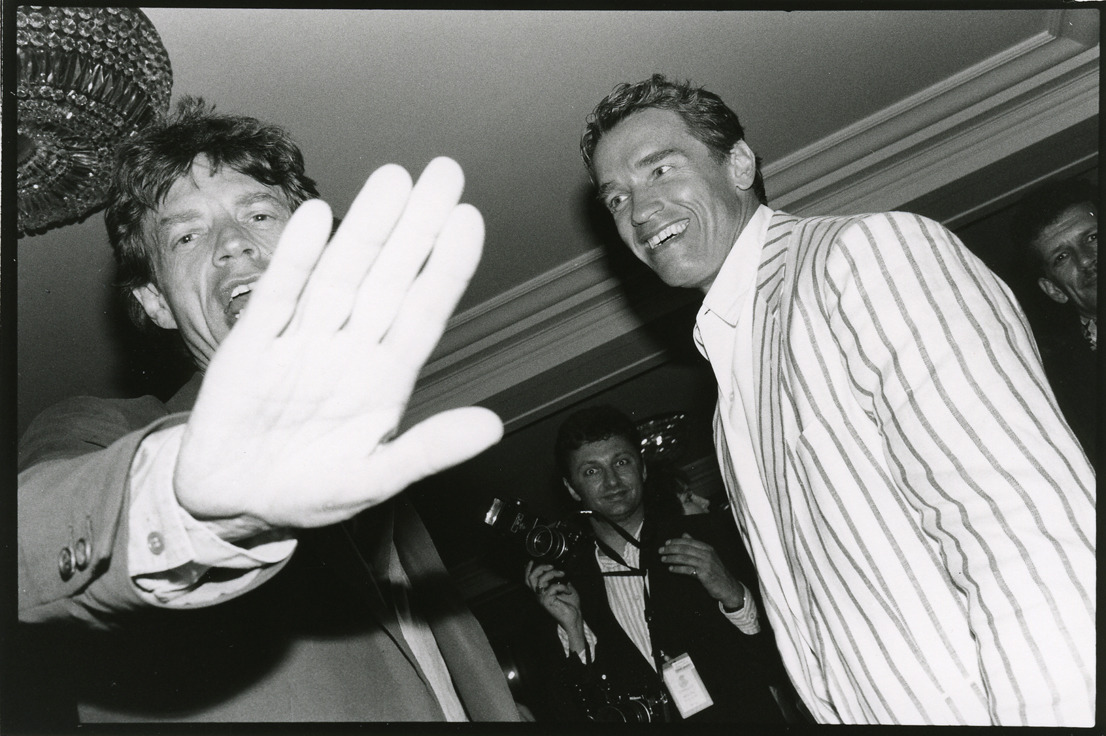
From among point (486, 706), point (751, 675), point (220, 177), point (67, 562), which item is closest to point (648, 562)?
point (751, 675)

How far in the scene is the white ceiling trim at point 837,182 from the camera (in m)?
1.75

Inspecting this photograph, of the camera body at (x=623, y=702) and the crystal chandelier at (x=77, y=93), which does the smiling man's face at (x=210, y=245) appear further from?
the camera body at (x=623, y=702)

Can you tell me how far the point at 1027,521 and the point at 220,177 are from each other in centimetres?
95

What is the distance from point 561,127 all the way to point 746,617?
0.94m

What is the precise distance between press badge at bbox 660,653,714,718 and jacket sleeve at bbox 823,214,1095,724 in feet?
2.15

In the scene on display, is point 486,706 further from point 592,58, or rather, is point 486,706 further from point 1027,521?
point 592,58

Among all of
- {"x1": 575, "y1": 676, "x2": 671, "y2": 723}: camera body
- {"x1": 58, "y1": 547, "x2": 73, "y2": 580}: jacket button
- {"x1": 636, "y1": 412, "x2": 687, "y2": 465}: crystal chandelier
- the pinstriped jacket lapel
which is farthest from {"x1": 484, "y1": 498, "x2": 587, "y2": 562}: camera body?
{"x1": 58, "y1": 547, "x2": 73, "y2": 580}: jacket button

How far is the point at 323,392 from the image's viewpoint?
2.17 feet

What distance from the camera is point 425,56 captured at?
1.37m

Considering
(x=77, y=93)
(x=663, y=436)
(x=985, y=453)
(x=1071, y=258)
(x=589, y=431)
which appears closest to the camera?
(x=985, y=453)

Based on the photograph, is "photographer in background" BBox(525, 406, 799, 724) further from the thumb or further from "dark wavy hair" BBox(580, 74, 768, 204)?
the thumb

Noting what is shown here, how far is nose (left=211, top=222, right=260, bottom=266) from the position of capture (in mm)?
1029

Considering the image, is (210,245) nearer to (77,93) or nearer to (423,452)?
(77,93)

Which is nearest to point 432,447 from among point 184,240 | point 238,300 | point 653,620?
point 238,300
